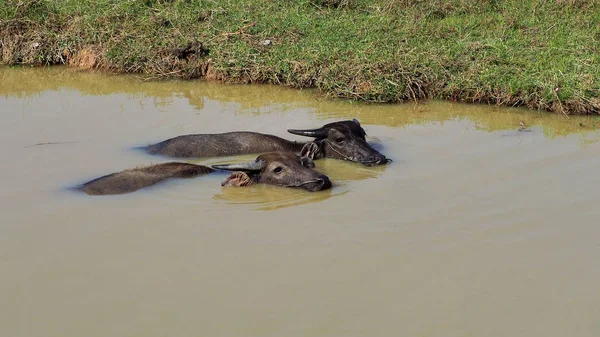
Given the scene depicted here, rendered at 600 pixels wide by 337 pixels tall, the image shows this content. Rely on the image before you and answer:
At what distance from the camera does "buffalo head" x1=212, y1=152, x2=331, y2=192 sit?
20.3 feet

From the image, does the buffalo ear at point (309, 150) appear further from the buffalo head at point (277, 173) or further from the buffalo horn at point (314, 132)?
the buffalo head at point (277, 173)

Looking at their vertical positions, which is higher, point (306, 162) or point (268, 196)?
point (306, 162)

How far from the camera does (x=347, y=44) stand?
9.80 meters

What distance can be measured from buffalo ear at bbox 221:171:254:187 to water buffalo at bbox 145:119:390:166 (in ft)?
2.74

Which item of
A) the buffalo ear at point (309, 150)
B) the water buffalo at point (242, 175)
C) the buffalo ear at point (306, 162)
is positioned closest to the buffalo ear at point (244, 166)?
the water buffalo at point (242, 175)

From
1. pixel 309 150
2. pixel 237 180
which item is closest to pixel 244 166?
pixel 237 180

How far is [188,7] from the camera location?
11242 millimetres

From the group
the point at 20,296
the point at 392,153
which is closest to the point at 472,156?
the point at 392,153

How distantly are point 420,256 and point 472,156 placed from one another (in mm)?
2285

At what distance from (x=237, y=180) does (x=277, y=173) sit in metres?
0.30

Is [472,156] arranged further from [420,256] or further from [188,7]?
[188,7]

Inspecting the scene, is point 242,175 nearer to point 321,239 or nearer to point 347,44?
point 321,239

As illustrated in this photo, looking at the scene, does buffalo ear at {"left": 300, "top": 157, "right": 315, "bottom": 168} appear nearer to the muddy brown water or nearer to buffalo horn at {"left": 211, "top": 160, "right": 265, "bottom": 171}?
the muddy brown water

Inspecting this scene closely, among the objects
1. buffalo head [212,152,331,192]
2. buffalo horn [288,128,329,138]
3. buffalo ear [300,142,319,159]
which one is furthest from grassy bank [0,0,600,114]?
buffalo head [212,152,331,192]
